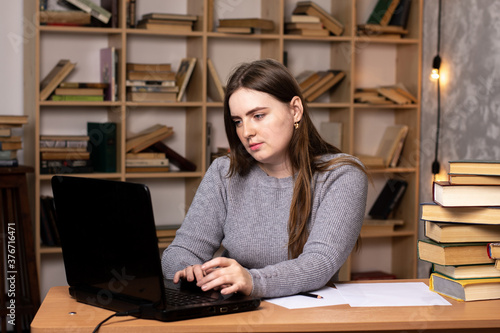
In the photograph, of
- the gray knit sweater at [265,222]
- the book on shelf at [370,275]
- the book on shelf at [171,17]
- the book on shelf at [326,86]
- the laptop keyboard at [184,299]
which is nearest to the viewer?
the laptop keyboard at [184,299]

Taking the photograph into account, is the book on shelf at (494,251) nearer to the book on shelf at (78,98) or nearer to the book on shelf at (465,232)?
the book on shelf at (465,232)

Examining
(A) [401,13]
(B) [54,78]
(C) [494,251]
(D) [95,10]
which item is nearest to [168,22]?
(D) [95,10]

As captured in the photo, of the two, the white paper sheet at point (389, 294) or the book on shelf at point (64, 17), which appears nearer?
the white paper sheet at point (389, 294)

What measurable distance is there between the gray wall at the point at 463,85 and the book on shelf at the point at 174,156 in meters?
1.40

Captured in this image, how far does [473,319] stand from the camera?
132 cm

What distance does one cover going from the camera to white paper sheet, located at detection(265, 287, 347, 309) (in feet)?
4.58

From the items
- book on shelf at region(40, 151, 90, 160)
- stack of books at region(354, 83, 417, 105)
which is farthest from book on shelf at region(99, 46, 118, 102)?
stack of books at region(354, 83, 417, 105)

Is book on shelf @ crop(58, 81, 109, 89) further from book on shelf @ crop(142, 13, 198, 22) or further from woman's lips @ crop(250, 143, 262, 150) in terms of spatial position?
woman's lips @ crop(250, 143, 262, 150)

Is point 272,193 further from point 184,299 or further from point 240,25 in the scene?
point 240,25

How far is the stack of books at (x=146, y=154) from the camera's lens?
3.33m

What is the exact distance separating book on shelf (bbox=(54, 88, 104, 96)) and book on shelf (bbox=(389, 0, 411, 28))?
1801 millimetres

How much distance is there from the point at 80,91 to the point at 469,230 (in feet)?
7.62

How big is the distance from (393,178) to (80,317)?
114 inches

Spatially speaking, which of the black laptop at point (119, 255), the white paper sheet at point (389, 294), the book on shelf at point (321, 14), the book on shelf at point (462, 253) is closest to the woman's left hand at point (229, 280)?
the black laptop at point (119, 255)
